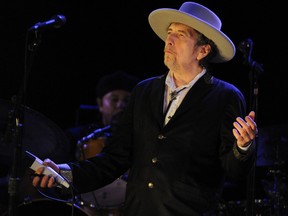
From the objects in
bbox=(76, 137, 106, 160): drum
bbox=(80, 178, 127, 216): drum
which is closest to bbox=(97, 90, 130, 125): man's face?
bbox=(76, 137, 106, 160): drum

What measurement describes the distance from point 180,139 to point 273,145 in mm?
2107

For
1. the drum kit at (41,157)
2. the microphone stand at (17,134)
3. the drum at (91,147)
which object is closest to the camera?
the microphone stand at (17,134)

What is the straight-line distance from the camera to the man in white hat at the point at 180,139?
388 centimetres

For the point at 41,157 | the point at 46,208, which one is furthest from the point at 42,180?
the point at 46,208

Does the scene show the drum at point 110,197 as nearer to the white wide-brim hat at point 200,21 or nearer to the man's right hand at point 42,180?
the white wide-brim hat at point 200,21

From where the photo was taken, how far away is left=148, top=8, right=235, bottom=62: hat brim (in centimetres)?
422

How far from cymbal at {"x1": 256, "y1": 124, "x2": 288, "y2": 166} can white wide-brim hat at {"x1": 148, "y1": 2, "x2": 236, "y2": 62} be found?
1.52 m

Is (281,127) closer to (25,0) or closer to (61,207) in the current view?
(61,207)

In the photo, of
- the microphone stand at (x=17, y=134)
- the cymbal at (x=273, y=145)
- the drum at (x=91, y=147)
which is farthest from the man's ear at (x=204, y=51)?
the drum at (x=91, y=147)

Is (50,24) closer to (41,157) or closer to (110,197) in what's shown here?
(41,157)

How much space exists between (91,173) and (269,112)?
10.9ft

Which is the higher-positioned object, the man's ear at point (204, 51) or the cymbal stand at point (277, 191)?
the man's ear at point (204, 51)

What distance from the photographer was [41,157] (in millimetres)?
4594

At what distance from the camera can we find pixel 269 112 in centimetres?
684
